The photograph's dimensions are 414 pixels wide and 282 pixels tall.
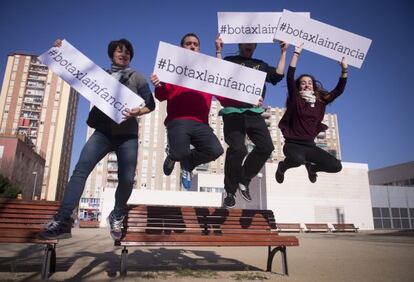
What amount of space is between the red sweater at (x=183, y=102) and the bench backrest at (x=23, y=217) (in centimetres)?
246

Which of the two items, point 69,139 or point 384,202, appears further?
point 69,139

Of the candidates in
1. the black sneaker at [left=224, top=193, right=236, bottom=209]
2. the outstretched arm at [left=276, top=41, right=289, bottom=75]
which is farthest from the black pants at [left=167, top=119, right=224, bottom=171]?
the outstretched arm at [left=276, top=41, right=289, bottom=75]

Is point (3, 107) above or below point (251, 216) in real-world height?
above

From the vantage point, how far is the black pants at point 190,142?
4.91m

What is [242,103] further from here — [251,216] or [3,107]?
[3,107]

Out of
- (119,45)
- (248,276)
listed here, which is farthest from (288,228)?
(119,45)

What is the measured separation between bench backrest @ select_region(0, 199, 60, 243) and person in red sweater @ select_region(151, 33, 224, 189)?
2070 mm

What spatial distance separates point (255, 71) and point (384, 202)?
50.0 metres

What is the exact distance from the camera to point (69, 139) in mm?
85000

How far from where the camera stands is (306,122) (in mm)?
5625

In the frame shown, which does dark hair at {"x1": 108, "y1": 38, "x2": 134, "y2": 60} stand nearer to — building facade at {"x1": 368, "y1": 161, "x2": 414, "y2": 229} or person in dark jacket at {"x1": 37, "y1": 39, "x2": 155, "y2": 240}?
person in dark jacket at {"x1": 37, "y1": 39, "x2": 155, "y2": 240}

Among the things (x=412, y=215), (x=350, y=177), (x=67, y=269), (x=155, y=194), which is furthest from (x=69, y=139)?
(x=67, y=269)

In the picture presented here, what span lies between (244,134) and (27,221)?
3.73 meters

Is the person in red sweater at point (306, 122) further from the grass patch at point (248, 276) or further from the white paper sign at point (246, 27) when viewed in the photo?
the grass patch at point (248, 276)
